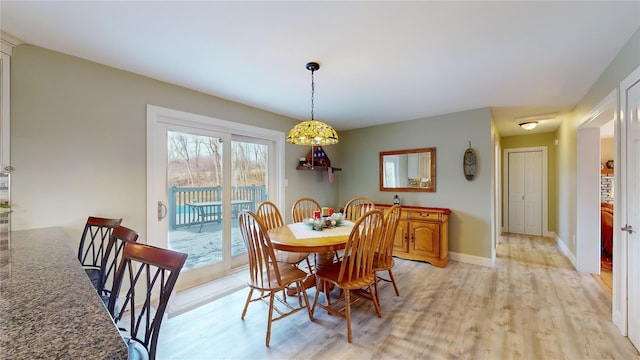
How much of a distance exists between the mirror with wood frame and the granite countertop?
4270mm

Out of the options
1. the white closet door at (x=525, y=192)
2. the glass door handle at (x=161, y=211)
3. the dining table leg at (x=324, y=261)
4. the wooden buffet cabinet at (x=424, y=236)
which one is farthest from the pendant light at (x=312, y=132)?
the white closet door at (x=525, y=192)

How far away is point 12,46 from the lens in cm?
190

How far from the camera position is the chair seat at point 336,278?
207 centimetres

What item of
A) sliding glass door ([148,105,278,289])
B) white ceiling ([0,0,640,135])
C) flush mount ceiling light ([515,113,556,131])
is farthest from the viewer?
flush mount ceiling light ([515,113,556,131])

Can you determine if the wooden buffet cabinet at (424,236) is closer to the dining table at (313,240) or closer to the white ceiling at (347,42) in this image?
the dining table at (313,240)

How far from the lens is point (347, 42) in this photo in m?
1.97

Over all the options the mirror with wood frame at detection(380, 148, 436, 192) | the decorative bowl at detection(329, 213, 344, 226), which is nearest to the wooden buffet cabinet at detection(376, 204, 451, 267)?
the mirror with wood frame at detection(380, 148, 436, 192)

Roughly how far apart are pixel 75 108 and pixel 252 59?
63.6 inches

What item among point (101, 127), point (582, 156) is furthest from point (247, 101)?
point (582, 156)

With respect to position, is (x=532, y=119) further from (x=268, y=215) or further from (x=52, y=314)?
(x=52, y=314)

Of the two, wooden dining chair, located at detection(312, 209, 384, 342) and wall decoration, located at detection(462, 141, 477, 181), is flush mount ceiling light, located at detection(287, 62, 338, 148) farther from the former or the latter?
wall decoration, located at detection(462, 141, 477, 181)

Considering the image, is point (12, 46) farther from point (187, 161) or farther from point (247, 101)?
point (247, 101)

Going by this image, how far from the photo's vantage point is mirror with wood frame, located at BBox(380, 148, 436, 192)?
13.8 ft

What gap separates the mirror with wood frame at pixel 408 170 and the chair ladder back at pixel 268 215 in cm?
233
